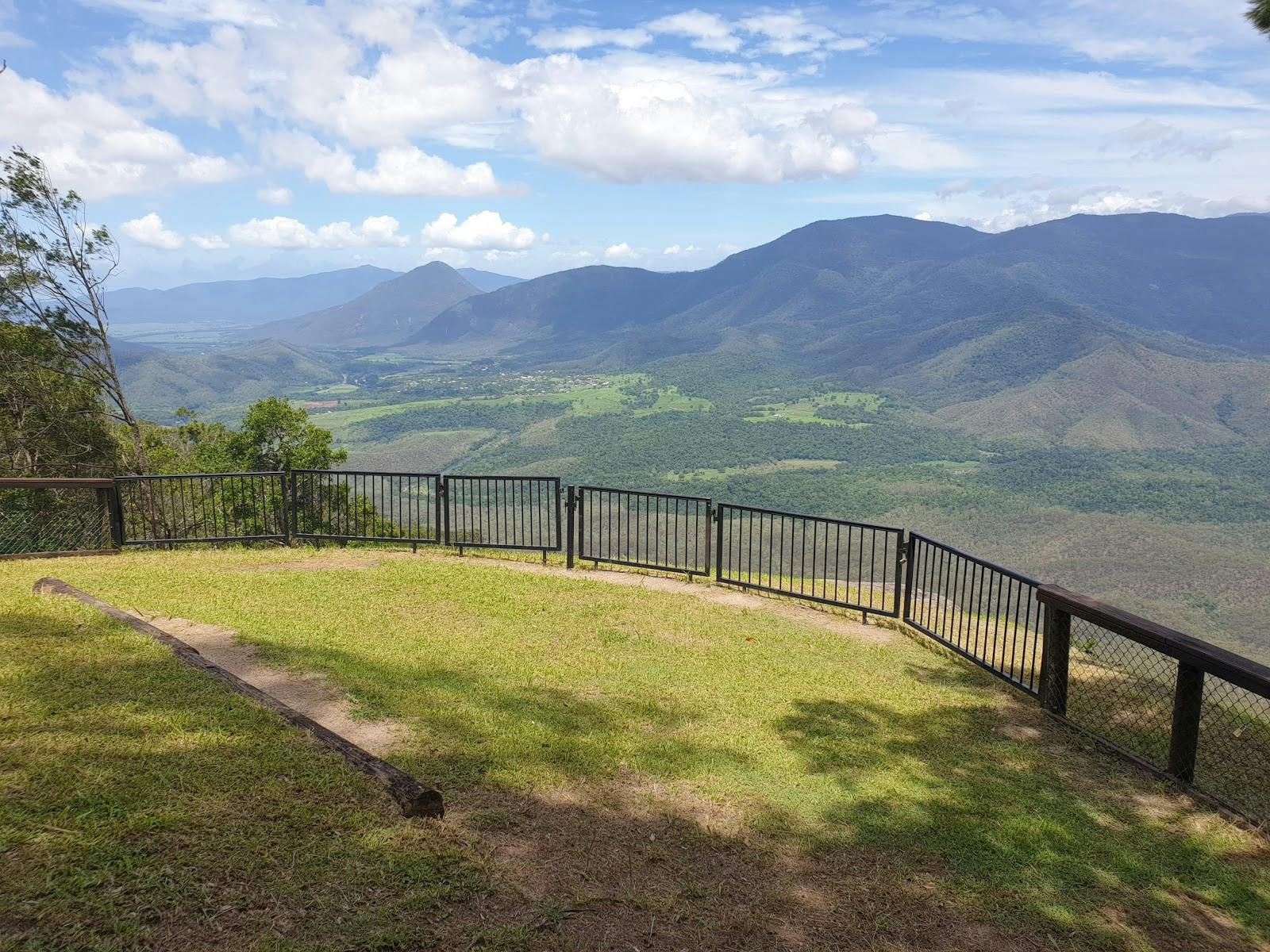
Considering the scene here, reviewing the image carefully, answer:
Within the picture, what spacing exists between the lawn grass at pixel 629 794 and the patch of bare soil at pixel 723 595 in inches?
60.7

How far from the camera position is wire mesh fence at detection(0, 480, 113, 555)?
1123cm

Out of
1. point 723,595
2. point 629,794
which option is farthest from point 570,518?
point 629,794

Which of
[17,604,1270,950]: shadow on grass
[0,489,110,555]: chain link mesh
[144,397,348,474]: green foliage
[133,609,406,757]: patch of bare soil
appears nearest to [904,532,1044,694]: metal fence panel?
[17,604,1270,950]: shadow on grass

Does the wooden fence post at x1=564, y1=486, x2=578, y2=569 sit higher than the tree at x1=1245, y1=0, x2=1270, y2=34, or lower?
lower

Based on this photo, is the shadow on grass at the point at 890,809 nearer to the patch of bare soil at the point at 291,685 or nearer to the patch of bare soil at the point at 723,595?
the patch of bare soil at the point at 291,685

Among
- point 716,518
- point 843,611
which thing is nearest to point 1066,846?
point 843,611

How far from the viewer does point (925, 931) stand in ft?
11.9

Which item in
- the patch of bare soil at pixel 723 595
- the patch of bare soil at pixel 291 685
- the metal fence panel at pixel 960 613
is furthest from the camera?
the patch of bare soil at pixel 723 595

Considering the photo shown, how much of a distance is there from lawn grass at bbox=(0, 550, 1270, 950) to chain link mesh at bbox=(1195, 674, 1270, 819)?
487mm

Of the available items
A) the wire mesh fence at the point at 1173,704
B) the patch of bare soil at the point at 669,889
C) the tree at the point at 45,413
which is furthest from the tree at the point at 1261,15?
the tree at the point at 45,413

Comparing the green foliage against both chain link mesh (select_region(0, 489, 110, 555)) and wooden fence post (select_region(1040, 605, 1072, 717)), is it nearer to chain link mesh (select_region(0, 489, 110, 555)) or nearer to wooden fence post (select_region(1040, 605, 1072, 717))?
chain link mesh (select_region(0, 489, 110, 555))

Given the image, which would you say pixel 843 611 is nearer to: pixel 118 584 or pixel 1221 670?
pixel 1221 670

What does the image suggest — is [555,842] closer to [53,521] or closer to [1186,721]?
[1186,721]

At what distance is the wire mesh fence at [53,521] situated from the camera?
11.2 metres
